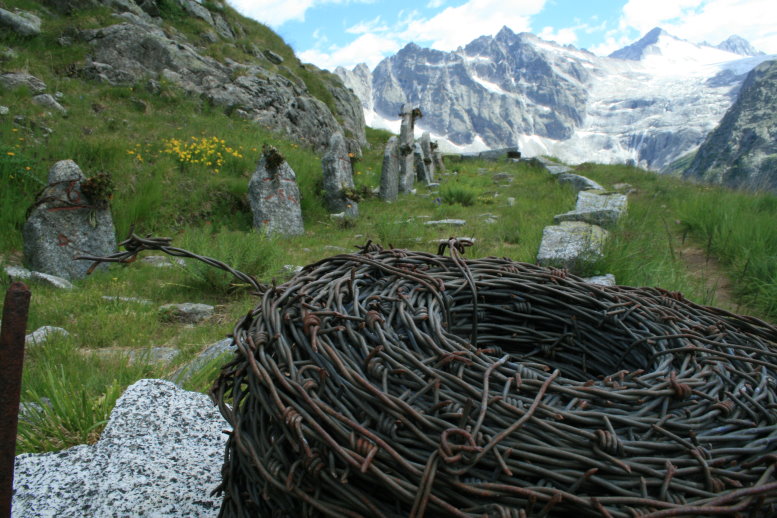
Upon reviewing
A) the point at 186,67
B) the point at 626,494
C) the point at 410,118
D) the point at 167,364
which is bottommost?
the point at 167,364

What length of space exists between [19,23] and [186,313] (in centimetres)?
1189

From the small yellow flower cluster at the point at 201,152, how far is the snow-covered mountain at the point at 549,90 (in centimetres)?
8112

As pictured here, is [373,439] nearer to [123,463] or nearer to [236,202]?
[123,463]

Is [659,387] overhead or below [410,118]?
below

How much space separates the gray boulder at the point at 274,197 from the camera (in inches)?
312

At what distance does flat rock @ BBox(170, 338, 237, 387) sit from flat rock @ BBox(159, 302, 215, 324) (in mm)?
1027

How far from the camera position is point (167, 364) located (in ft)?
10.5

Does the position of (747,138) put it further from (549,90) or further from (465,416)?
(549,90)

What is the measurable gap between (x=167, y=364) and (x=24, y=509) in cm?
168

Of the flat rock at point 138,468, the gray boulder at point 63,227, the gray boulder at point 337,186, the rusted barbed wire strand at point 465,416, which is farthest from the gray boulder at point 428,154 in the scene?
the rusted barbed wire strand at point 465,416

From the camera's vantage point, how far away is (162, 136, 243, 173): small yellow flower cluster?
884 cm

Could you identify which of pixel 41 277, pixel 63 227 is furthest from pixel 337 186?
pixel 41 277

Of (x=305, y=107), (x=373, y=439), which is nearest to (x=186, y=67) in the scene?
(x=305, y=107)

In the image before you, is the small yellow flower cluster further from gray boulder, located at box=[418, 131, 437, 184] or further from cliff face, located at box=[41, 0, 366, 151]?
gray boulder, located at box=[418, 131, 437, 184]
